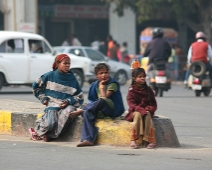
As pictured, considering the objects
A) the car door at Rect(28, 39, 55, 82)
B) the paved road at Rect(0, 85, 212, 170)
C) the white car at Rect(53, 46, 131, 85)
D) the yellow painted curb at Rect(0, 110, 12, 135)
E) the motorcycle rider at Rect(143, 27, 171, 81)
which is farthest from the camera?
the white car at Rect(53, 46, 131, 85)

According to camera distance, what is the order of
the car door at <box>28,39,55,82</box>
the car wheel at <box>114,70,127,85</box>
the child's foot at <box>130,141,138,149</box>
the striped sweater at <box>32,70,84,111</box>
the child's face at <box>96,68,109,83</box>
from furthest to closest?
the car wheel at <box>114,70,127,85</box>, the car door at <box>28,39,55,82</box>, the striped sweater at <box>32,70,84,111</box>, the child's face at <box>96,68,109,83</box>, the child's foot at <box>130,141,138,149</box>

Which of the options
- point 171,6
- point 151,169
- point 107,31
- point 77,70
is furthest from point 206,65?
point 107,31

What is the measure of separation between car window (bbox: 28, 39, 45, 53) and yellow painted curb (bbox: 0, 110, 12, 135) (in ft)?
34.6

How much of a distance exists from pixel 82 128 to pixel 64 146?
336mm

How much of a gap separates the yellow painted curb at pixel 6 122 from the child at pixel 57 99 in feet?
2.09

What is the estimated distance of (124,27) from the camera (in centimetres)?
3656

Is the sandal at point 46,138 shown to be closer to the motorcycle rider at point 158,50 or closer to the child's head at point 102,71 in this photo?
the child's head at point 102,71

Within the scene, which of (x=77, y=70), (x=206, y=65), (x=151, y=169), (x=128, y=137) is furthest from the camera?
(x=77, y=70)

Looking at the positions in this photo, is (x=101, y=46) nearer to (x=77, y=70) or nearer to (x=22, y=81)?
(x=77, y=70)

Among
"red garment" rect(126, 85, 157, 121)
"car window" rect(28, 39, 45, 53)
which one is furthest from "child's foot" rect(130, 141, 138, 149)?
"car window" rect(28, 39, 45, 53)

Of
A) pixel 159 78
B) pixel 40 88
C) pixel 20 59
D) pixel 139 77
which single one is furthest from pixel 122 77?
pixel 139 77

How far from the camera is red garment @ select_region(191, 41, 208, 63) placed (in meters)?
19.2

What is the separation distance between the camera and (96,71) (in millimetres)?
9555

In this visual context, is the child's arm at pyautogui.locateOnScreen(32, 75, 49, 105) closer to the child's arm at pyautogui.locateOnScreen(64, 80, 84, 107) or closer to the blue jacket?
the child's arm at pyautogui.locateOnScreen(64, 80, 84, 107)
